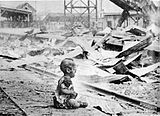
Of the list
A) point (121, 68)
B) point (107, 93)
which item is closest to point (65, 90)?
point (107, 93)

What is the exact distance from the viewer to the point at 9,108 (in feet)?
18.0

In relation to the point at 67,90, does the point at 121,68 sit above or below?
below

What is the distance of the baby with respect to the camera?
5349 mm

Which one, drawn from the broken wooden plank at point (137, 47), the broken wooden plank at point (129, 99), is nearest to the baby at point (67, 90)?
the broken wooden plank at point (129, 99)

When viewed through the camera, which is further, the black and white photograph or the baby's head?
the black and white photograph

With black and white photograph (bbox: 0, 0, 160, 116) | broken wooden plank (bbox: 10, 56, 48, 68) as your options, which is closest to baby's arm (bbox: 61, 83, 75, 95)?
black and white photograph (bbox: 0, 0, 160, 116)

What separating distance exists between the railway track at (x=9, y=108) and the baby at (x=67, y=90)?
64 centimetres

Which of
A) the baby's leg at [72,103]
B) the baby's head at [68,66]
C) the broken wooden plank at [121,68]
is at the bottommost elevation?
the broken wooden plank at [121,68]

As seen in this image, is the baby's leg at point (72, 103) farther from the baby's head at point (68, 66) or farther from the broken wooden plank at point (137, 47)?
the broken wooden plank at point (137, 47)

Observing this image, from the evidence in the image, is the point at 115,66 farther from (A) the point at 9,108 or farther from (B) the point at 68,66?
(A) the point at 9,108

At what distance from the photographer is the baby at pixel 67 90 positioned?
5349mm

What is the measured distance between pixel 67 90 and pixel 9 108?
999 mm

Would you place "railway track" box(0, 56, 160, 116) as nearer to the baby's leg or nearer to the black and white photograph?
the black and white photograph

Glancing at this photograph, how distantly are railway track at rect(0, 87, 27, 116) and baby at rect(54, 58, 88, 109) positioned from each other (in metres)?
0.64
